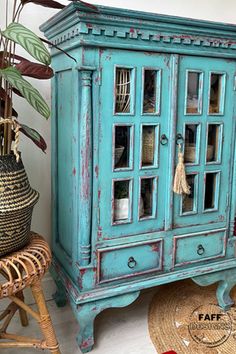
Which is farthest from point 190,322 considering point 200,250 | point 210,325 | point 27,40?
point 27,40

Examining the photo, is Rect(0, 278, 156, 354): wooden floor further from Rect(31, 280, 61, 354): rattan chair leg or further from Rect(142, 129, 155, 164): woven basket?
Rect(142, 129, 155, 164): woven basket

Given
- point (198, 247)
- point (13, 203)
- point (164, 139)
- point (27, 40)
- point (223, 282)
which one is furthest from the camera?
point (223, 282)

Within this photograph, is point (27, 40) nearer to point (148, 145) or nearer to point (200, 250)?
point (148, 145)

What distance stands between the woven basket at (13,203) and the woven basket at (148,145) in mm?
481

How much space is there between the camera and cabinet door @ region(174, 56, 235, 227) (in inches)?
57.1

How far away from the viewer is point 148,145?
1.42 meters

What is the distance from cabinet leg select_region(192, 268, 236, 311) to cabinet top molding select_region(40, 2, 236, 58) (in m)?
0.96

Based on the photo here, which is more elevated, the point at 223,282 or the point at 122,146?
the point at 122,146

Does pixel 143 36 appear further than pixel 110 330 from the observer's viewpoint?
No

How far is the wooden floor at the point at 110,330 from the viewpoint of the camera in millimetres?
1451

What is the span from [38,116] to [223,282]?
118 centimetres

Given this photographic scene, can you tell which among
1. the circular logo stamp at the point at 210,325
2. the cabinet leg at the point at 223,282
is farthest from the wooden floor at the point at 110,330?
the cabinet leg at the point at 223,282

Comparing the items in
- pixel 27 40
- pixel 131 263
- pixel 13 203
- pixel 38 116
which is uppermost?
pixel 27 40

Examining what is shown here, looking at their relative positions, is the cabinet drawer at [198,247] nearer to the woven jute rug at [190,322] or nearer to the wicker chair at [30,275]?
the woven jute rug at [190,322]
